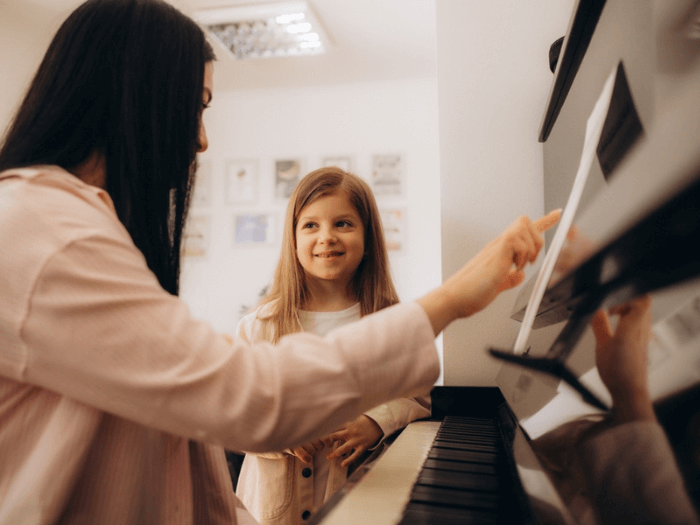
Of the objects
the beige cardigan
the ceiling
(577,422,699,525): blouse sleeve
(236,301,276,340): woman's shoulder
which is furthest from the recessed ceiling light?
(577,422,699,525): blouse sleeve

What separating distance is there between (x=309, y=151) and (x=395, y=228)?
28.7 inches

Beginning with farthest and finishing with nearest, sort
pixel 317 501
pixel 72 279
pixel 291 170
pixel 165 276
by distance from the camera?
pixel 291 170 < pixel 317 501 < pixel 165 276 < pixel 72 279

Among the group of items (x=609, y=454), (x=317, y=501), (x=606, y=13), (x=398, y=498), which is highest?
(x=606, y=13)

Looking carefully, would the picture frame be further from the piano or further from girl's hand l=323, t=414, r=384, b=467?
the piano

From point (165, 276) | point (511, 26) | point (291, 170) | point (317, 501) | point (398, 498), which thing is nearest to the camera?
point (398, 498)

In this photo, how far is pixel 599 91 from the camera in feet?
1.71

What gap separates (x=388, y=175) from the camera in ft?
9.23

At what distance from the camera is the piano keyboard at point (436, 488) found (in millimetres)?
432

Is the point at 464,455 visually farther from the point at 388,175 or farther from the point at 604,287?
the point at 388,175

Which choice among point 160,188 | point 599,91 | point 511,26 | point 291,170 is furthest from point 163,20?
point 291,170

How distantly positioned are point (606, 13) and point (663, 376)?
1.48ft

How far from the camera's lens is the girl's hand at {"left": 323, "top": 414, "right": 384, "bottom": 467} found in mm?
933

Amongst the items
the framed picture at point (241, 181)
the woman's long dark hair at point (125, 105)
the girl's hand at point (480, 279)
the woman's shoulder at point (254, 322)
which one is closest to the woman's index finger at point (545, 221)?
the girl's hand at point (480, 279)

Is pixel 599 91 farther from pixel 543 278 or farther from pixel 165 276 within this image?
pixel 165 276
